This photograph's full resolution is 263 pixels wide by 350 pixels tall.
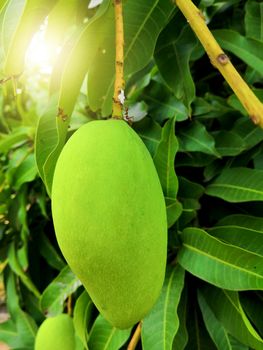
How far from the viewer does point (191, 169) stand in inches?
43.4

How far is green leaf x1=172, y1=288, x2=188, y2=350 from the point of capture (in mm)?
861

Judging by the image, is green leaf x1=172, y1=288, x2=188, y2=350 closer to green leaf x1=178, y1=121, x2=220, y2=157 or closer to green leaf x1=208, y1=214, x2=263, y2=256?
green leaf x1=208, y1=214, x2=263, y2=256

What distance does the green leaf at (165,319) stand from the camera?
80 cm

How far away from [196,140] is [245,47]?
216 millimetres

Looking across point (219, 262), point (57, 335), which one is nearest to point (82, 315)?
point (57, 335)

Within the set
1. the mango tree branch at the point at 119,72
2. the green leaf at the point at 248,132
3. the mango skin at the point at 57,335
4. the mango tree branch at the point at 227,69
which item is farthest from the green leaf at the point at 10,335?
the mango tree branch at the point at 227,69

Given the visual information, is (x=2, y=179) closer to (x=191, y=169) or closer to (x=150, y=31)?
(x=191, y=169)

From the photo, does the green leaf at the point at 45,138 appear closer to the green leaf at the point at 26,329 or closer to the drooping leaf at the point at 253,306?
the drooping leaf at the point at 253,306

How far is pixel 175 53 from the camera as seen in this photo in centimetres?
92

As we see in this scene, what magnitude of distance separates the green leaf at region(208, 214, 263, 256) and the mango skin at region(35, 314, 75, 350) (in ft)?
1.21

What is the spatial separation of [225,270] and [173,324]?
0.44ft

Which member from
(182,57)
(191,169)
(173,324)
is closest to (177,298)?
(173,324)

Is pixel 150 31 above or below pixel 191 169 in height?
above

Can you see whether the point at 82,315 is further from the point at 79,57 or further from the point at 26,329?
the point at 79,57
